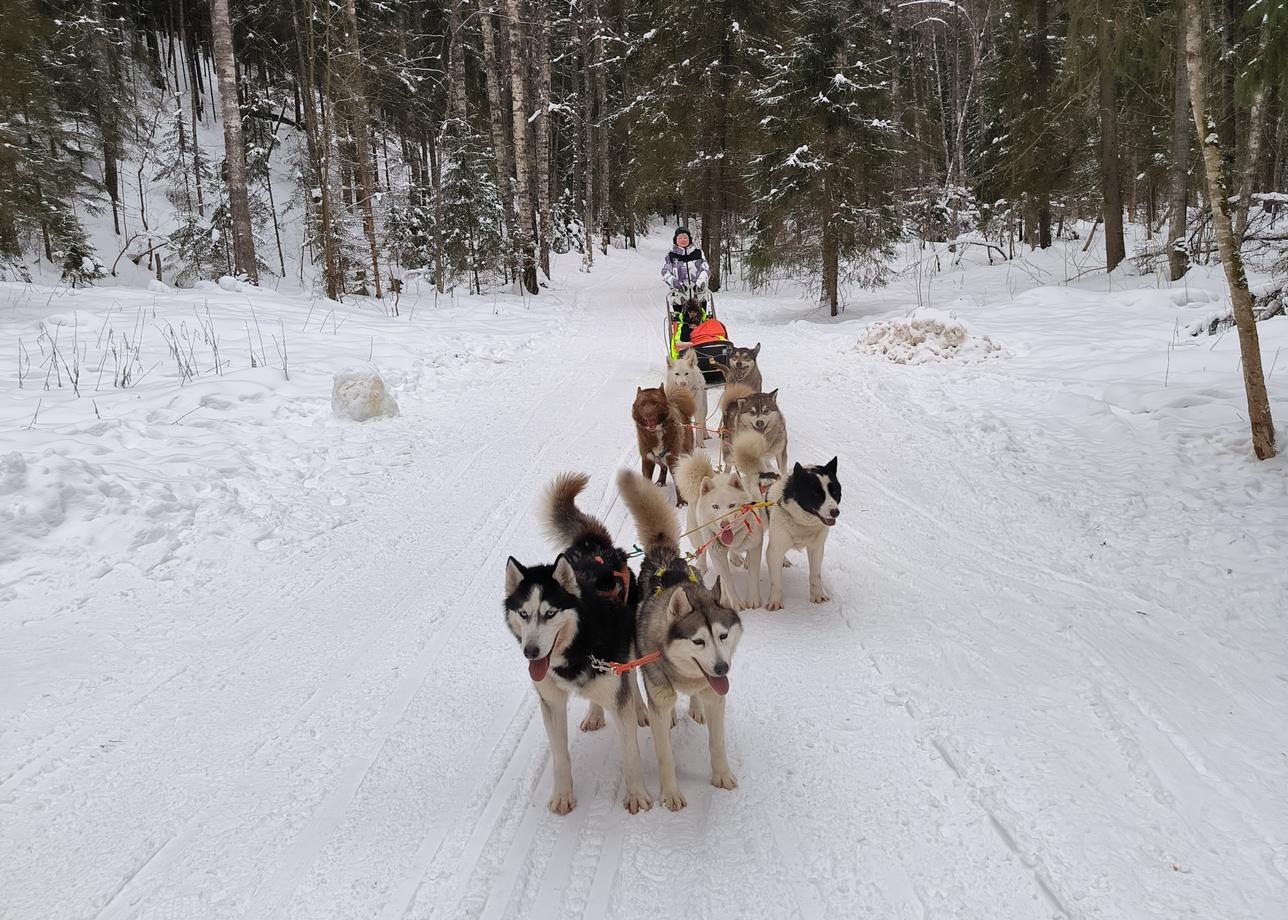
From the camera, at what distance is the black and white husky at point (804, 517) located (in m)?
4.05

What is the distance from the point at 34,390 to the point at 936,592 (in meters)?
8.73

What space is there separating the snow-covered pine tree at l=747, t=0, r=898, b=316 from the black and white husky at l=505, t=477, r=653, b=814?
14696mm

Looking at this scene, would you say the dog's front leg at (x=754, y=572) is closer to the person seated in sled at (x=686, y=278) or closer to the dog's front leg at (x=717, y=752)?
the dog's front leg at (x=717, y=752)

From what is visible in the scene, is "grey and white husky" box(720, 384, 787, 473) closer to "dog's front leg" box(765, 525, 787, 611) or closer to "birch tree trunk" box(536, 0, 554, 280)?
"dog's front leg" box(765, 525, 787, 611)

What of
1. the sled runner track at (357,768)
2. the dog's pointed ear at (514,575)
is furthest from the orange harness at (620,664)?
the sled runner track at (357,768)

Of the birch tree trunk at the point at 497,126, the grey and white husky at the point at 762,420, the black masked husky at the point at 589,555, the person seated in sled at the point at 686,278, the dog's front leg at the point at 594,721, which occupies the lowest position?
the dog's front leg at the point at 594,721

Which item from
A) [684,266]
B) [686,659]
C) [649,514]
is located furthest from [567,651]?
[684,266]

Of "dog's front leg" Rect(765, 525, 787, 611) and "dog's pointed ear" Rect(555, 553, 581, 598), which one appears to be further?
"dog's front leg" Rect(765, 525, 787, 611)

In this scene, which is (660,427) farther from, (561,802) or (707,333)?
(561,802)

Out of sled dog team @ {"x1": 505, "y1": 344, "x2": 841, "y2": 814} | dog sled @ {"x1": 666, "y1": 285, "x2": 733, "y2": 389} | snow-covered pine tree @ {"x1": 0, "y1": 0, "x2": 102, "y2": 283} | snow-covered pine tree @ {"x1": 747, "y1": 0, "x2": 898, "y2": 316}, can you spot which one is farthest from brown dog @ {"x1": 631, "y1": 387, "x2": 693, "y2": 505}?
snow-covered pine tree @ {"x1": 747, "y1": 0, "x2": 898, "y2": 316}

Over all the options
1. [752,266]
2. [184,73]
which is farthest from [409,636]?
[184,73]

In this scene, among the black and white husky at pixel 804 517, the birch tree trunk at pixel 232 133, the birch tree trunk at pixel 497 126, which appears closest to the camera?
the black and white husky at pixel 804 517

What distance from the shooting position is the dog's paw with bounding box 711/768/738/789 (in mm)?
2971

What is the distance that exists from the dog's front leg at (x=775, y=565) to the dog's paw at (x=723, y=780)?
5.04ft
